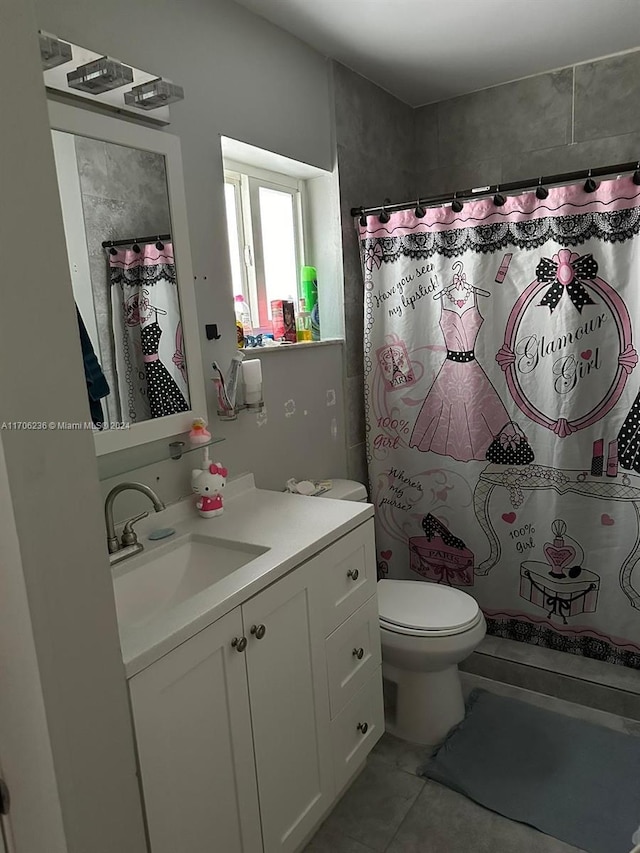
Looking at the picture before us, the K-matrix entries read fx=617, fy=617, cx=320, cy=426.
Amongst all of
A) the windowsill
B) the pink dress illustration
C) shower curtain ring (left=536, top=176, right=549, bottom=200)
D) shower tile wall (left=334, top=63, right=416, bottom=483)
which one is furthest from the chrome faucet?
shower curtain ring (left=536, top=176, right=549, bottom=200)

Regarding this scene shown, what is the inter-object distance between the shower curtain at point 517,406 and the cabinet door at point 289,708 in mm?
1142

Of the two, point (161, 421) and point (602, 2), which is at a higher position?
point (602, 2)

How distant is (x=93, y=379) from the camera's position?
5.22 ft

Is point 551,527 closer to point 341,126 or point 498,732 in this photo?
point 498,732

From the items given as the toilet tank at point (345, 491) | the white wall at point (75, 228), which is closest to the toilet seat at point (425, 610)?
the toilet tank at point (345, 491)

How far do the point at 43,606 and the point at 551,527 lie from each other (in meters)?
2.02

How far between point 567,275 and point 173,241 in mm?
1388

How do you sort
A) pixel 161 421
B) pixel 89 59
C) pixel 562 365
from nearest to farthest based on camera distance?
1. pixel 89 59
2. pixel 161 421
3. pixel 562 365

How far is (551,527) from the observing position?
243 centimetres

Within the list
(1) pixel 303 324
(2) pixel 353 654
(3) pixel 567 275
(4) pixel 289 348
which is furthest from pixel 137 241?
(3) pixel 567 275

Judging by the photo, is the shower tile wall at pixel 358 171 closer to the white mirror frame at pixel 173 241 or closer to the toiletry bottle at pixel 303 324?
the toiletry bottle at pixel 303 324

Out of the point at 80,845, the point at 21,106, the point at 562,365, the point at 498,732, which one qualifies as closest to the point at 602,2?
the point at 562,365

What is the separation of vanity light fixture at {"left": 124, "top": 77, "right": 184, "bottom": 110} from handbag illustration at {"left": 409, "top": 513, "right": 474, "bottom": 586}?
184 centimetres

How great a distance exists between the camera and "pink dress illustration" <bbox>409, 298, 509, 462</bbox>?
8.00ft
